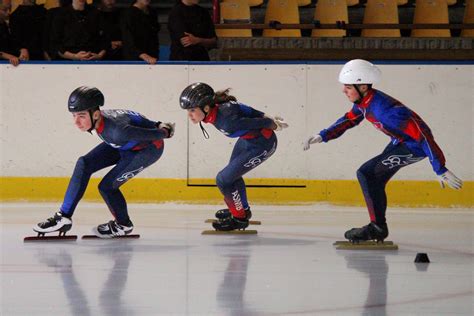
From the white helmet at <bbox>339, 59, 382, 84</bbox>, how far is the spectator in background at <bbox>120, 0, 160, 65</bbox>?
12.9ft

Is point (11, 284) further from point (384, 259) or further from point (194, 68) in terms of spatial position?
point (194, 68)

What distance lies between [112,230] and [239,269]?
2015 mm

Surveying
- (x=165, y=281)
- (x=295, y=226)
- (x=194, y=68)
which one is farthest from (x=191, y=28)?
(x=165, y=281)

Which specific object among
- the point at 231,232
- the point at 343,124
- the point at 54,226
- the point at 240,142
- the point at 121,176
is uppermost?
the point at 343,124

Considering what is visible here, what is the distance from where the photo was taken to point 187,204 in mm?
11883

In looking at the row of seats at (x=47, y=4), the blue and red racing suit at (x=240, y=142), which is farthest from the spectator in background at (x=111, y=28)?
the blue and red racing suit at (x=240, y=142)

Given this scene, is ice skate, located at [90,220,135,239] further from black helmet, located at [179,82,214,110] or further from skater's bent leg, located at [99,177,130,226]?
black helmet, located at [179,82,214,110]

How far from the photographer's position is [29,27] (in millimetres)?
12438

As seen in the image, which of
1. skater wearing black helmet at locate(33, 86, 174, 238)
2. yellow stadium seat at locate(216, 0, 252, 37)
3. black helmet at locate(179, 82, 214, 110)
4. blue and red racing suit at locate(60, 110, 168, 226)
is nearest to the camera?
skater wearing black helmet at locate(33, 86, 174, 238)

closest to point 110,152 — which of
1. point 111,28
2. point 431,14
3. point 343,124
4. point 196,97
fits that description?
point 196,97

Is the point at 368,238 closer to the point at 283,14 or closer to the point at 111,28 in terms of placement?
the point at 111,28

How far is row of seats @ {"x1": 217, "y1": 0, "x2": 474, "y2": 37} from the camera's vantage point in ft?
43.9

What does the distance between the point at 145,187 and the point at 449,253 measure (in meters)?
4.52

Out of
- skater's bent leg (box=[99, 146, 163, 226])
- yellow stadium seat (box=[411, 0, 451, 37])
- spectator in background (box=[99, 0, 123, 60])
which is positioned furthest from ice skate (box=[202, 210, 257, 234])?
yellow stadium seat (box=[411, 0, 451, 37])
